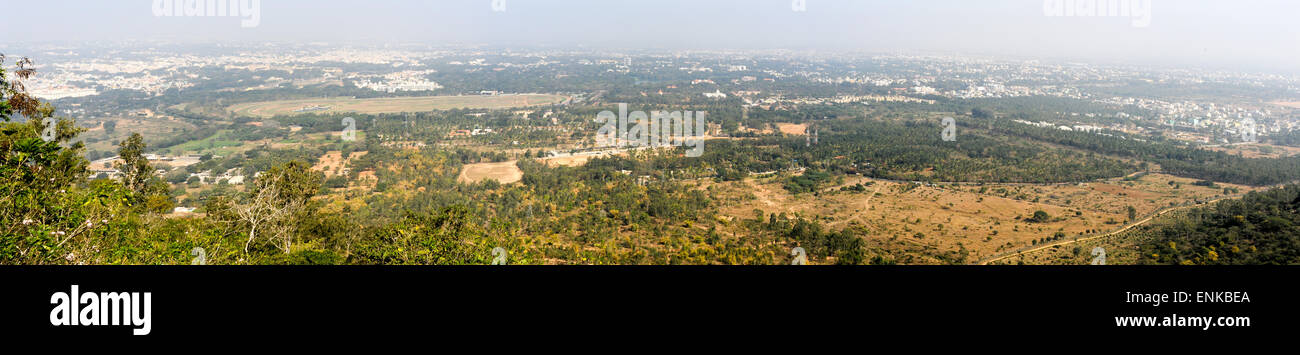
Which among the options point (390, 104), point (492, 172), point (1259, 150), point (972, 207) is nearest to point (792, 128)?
point (972, 207)

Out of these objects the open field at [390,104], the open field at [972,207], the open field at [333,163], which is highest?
the open field at [390,104]

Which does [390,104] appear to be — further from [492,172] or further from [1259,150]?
[1259,150]

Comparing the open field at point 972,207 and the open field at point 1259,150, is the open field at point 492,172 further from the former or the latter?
the open field at point 1259,150

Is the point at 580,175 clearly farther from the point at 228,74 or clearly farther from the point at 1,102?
the point at 228,74

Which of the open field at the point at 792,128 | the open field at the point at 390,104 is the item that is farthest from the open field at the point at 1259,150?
the open field at the point at 390,104
